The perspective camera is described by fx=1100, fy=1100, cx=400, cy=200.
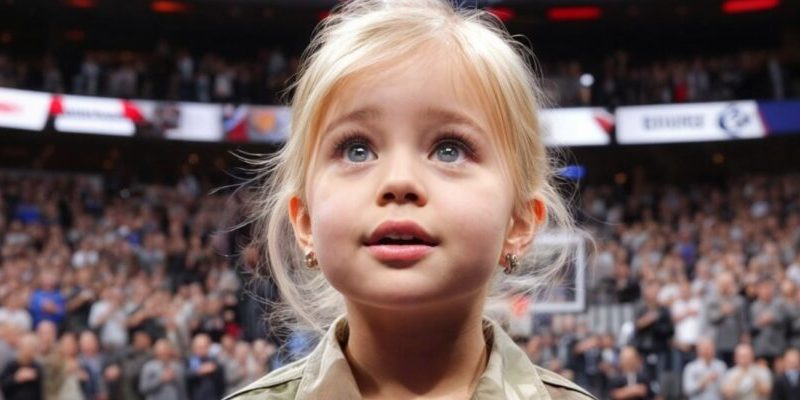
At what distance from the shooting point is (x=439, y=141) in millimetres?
1335

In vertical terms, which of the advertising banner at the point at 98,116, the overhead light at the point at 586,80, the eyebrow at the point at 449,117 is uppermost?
the eyebrow at the point at 449,117

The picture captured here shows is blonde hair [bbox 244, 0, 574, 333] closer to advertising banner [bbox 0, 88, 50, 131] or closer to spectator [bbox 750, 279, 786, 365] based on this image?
spectator [bbox 750, 279, 786, 365]

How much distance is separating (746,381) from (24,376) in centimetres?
592

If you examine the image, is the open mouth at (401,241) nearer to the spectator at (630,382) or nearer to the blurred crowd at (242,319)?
the blurred crowd at (242,319)

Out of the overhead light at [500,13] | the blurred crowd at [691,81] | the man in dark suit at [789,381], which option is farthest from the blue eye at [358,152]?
the blurred crowd at [691,81]

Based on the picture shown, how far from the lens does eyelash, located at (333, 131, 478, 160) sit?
Answer: 1338 mm

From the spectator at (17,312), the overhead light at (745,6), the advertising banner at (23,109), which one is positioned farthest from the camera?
the overhead light at (745,6)

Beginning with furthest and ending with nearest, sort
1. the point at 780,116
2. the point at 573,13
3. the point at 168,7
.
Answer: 1. the point at 573,13
2. the point at 168,7
3. the point at 780,116

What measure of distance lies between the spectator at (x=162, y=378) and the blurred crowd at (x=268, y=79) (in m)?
10.6

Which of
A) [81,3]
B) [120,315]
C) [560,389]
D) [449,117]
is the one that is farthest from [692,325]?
[81,3]

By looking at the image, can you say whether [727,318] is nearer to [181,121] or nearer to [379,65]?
[379,65]

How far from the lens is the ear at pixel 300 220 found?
4.82ft

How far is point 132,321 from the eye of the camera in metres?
10.1

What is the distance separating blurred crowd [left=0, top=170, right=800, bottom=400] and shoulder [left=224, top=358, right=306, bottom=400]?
5.33 meters
